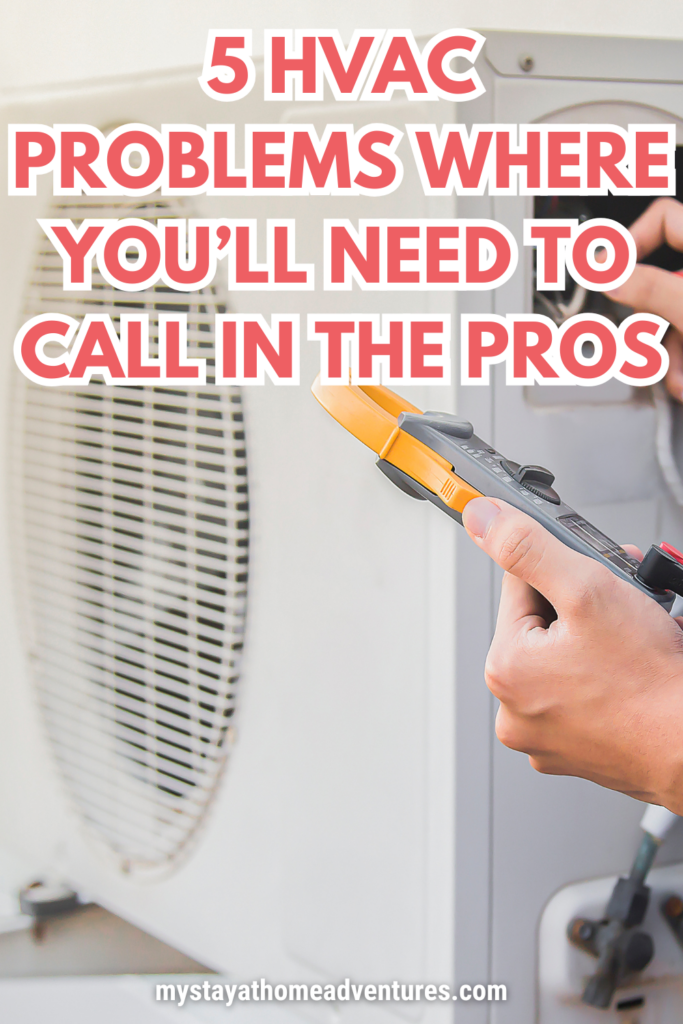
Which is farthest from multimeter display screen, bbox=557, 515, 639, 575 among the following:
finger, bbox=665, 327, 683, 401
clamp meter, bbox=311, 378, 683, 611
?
finger, bbox=665, 327, 683, 401

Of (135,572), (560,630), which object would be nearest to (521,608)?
(560,630)

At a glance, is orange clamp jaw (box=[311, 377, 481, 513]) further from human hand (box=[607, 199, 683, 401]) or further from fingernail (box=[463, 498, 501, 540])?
human hand (box=[607, 199, 683, 401])

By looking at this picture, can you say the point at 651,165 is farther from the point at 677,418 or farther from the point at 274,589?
the point at 274,589

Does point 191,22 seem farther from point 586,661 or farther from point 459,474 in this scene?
point 586,661

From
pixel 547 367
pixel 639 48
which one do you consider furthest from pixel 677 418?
pixel 639 48

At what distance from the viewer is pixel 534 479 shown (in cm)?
47

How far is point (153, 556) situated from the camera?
28.7 inches

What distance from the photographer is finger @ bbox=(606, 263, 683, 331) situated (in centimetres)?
55

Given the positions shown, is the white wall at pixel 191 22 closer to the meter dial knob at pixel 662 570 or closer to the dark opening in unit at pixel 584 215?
the dark opening in unit at pixel 584 215

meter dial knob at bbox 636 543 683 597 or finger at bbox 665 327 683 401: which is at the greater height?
finger at bbox 665 327 683 401

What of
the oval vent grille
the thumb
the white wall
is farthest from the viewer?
the oval vent grille

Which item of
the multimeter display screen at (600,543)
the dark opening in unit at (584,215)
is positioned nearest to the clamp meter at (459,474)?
the multimeter display screen at (600,543)

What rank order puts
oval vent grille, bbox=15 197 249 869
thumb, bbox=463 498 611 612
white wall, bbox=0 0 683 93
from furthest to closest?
1. oval vent grille, bbox=15 197 249 869
2. white wall, bbox=0 0 683 93
3. thumb, bbox=463 498 611 612

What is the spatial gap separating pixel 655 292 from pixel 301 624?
30 cm
